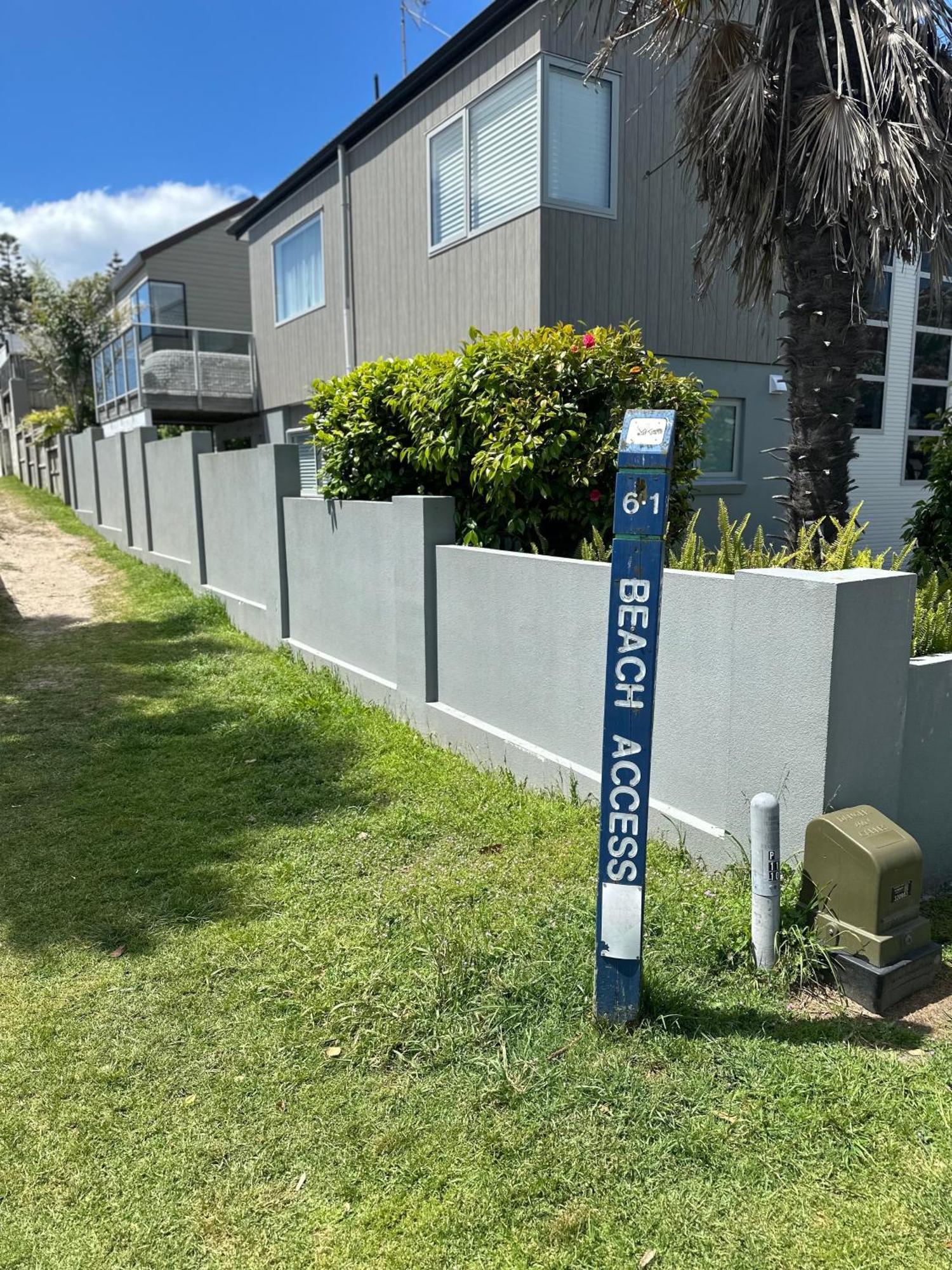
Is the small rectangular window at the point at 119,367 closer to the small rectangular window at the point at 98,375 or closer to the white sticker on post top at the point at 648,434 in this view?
the small rectangular window at the point at 98,375

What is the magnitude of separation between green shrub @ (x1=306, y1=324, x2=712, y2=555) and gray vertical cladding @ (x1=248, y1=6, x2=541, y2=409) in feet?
11.1

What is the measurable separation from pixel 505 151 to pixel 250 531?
475 cm

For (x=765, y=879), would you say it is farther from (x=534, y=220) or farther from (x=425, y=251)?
(x=425, y=251)

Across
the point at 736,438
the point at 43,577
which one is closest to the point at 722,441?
the point at 736,438

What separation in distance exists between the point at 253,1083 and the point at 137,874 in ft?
5.86

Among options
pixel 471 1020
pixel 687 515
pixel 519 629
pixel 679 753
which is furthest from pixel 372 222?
pixel 471 1020

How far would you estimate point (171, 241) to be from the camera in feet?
69.8

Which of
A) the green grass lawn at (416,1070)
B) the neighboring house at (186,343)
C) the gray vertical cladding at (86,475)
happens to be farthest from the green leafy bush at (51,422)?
the green grass lawn at (416,1070)

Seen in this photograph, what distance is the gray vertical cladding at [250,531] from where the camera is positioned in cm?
863

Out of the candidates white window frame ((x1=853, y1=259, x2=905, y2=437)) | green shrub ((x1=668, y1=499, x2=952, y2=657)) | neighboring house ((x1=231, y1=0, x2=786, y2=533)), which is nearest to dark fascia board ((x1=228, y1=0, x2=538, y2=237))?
neighboring house ((x1=231, y1=0, x2=786, y2=533))

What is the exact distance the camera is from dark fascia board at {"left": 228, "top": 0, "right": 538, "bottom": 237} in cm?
920

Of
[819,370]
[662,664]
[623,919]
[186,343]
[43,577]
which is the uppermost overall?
[186,343]

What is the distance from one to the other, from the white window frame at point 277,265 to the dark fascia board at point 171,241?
5.60 m

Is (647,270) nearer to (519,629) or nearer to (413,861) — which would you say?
(519,629)
